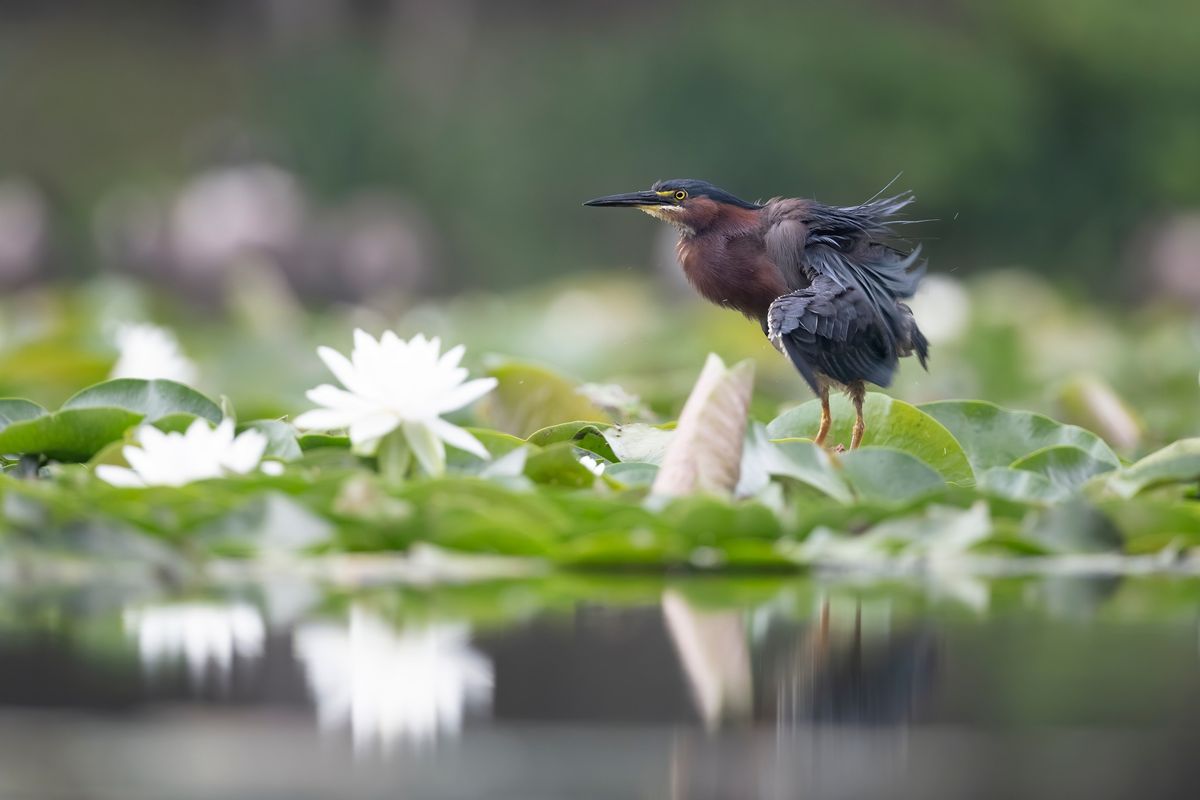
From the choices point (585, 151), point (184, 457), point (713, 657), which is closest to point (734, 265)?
point (184, 457)

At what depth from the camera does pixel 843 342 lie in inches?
94.2

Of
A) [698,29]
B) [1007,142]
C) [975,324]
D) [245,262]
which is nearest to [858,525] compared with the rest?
[975,324]

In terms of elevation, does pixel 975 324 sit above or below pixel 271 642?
above

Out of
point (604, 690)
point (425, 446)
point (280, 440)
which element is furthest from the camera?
point (280, 440)

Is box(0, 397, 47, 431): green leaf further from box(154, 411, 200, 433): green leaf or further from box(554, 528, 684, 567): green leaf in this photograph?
box(554, 528, 684, 567): green leaf

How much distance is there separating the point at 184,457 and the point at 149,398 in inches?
14.1

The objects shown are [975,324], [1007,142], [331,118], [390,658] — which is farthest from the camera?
[331,118]

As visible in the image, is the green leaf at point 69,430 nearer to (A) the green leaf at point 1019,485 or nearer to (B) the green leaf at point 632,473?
(B) the green leaf at point 632,473

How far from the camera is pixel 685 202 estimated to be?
291 cm

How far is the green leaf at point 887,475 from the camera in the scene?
75.6 inches

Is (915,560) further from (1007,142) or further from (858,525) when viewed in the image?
(1007,142)

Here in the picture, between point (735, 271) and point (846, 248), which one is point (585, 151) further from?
point (846, 248)

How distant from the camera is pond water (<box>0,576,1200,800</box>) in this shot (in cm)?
108

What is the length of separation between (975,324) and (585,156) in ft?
20.9
